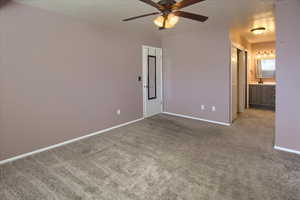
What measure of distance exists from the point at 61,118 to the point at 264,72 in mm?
6701

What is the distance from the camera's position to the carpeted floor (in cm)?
187

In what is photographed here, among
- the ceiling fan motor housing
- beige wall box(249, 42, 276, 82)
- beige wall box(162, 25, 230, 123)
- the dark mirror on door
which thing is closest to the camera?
the ceiling fan motor housing

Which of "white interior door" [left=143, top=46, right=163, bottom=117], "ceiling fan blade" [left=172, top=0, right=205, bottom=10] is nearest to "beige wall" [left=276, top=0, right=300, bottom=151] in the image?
"ceiling fan blade" [left=172, top=0, right=205, bottom=10]

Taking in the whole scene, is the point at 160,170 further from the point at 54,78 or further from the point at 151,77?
the point at 151,77

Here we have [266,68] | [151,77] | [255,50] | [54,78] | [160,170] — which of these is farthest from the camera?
[255,50]

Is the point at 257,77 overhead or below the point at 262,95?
overhead

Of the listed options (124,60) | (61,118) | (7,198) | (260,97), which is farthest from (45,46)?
(260,97)

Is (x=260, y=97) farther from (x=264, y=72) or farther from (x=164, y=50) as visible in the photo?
(x=164, y=50)

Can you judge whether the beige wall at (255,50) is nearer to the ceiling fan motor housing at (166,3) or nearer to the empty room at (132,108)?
the empty room at (132,108)

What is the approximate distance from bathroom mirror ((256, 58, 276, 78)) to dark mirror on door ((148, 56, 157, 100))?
4018 mm

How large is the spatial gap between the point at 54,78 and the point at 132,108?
206 cm

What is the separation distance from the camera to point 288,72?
265cm

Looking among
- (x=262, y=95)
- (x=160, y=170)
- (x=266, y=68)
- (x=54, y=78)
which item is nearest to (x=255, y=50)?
(x=266, y=68)

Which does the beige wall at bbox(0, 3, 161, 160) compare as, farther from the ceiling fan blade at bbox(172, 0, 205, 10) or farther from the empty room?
the ceiling fan blade at bbox(172, 0, 205, 10)
